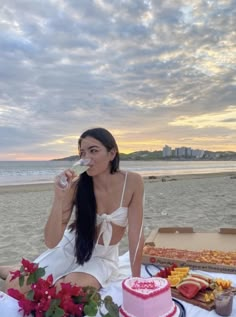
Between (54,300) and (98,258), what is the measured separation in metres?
0.96

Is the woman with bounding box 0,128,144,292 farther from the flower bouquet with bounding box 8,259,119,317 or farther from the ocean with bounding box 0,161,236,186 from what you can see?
the ocean with bounding box 0,161,236,186

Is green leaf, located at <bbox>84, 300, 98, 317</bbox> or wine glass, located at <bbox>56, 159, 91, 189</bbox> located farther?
wine glass, located at <bbox>56, 159, 91, 189</bbox>

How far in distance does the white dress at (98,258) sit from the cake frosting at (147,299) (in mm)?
734

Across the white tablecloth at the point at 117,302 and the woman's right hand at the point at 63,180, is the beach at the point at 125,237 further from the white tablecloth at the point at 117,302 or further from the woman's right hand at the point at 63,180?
the woman's right hand at the point at 63,180

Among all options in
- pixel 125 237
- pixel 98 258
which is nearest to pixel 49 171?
pixel 125 237

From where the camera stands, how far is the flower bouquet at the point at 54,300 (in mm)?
2033

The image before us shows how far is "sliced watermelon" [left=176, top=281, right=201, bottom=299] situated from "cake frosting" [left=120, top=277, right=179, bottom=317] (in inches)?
16.5

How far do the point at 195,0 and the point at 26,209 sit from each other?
6.90 meters

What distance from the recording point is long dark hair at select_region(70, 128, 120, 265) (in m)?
2.90

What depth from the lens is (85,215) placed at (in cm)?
293

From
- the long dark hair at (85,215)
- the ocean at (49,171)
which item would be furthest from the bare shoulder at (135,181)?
the ocean at (49,171)

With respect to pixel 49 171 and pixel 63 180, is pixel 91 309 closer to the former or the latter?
pixel 63 180

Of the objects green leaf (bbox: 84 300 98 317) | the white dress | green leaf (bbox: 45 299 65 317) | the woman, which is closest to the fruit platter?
the woman

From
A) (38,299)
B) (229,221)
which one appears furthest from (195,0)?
(38,299)
